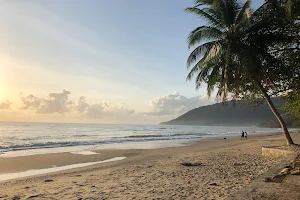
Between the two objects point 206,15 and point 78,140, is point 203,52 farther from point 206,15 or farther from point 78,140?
point 78,140

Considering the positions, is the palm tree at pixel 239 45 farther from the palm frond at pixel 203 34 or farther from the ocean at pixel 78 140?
the ocean at pixel 78 140

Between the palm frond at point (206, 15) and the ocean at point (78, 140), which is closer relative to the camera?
the palm frond at point (206, 15)

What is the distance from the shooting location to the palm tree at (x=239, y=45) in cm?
1316

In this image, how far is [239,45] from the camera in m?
13.7

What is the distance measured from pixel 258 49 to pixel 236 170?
269 inches

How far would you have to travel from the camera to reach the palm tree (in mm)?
13164

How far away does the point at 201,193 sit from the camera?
685 centimetres

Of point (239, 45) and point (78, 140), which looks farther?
point (78, 140)

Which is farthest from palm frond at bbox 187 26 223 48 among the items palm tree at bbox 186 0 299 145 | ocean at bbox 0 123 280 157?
ocean at bbox 0 123 280 157

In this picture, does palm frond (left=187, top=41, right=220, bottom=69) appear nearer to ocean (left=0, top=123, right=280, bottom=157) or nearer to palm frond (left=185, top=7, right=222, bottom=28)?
palm frond (left=185, top=7, right=222, bottom=28)

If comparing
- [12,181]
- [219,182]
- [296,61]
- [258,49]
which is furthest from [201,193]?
[258,49]

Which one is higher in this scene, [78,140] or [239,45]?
[239,45]

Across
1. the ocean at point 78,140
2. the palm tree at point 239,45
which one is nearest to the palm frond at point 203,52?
the palm tree at point 239,45

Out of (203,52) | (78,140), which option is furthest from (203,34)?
(78,140)
